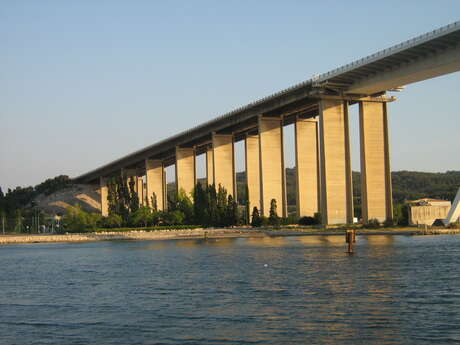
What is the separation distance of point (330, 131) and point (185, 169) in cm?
5132

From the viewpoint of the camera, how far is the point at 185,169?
421 ft

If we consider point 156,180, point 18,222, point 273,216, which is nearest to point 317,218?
point 273,216

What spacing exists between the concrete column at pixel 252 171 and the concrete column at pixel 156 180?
36.2m

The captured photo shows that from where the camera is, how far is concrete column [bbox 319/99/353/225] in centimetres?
8150

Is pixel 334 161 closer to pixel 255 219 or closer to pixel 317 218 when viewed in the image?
pixel 317 218

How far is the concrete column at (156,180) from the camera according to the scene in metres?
141

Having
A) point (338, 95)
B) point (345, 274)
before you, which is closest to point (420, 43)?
point (338, 95)

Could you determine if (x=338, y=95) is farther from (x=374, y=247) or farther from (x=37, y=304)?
(x=37, y=304)

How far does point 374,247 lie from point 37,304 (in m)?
33.0

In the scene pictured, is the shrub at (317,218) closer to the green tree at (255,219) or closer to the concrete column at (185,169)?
the green tree at (255,219)

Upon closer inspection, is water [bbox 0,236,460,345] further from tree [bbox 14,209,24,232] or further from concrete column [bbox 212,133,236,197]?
tree [bbox 14,209,24,232]

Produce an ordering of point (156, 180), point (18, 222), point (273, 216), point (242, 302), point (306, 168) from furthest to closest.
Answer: point (156, 180), point (18, 222), point (306, 168), point (273, 216), point (242, 302)

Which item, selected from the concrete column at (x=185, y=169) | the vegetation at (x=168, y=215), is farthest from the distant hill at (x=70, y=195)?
the concrete column at (x=185, y=169)

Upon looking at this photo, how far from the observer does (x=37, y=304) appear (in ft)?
91.8
